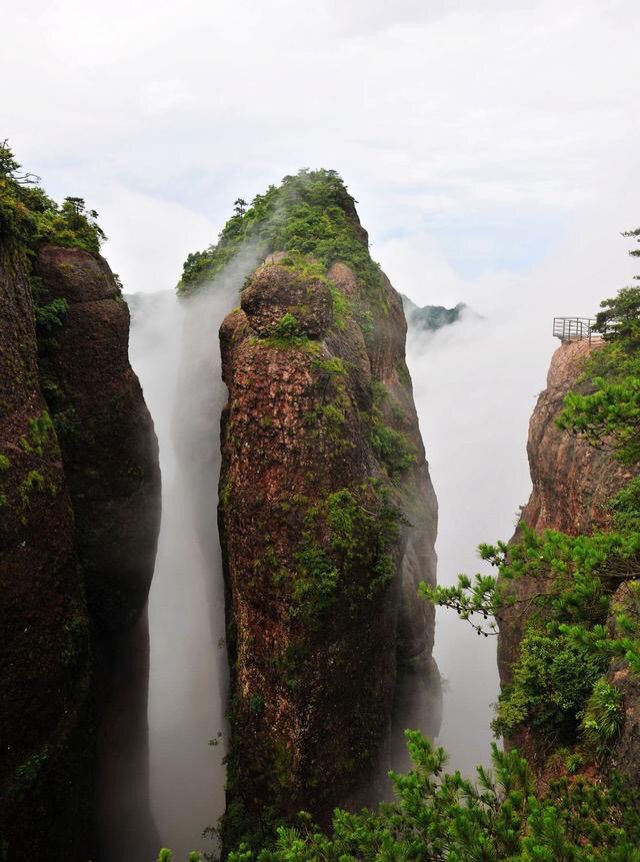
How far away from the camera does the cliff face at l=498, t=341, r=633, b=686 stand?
18078 mm

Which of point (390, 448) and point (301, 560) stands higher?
point (390, 448)

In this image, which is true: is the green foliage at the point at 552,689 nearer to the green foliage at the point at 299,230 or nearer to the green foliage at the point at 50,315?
the green foliage at the point at 50,315

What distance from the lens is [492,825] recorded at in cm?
729

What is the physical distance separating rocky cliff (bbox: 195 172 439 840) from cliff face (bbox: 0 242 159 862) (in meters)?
4.50

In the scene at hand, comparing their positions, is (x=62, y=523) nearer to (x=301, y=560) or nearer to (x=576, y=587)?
(x=301, y=560)

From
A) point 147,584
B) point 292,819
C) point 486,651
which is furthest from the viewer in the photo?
point 486,651

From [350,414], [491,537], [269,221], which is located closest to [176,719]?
[350,414]

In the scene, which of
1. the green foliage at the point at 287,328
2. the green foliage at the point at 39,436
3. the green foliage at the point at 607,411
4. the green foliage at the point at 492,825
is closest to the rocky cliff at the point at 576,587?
the green foliage at the point at 607,411

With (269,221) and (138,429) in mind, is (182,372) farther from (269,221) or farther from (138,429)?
(138,429)

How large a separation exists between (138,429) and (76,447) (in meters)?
3.01

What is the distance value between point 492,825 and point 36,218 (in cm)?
2290

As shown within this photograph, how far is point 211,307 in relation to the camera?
3466cm

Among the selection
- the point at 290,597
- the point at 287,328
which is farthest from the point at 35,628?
the point at 287,328

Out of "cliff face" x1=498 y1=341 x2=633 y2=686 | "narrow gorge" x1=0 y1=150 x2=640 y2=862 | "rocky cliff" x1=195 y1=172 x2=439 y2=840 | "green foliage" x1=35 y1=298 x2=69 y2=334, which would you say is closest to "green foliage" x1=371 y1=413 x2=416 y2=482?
"narrow gorge" x1=0 y1=150 x2=640 y2=862
